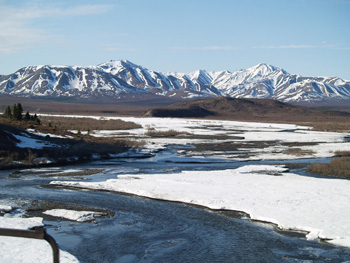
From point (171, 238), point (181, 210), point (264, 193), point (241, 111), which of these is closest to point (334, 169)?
point (264, 193)

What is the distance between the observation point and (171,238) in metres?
14.7

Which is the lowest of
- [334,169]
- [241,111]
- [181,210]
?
[181,210]

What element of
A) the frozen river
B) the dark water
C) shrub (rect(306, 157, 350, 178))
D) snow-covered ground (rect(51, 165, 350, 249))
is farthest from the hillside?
the dark water

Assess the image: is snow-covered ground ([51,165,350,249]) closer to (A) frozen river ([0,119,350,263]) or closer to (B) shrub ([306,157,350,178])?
(A) frozen river ([0,119,350,263])

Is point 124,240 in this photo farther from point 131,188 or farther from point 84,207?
point 131,188

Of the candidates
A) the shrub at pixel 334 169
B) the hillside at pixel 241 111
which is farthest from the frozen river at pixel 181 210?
the hillside at pixel 241 111

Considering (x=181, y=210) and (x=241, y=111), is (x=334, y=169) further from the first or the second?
(x=241, y=111)

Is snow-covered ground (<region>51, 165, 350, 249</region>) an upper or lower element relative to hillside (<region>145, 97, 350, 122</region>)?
lower

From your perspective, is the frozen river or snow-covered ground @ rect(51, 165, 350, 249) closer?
the frozen river

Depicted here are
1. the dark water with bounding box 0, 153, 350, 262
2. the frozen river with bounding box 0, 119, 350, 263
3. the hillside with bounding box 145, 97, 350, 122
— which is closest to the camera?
the dark water with bounding box 0, 153, 350, 262

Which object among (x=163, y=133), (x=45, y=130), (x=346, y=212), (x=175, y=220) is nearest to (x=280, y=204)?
(x=346, y=212)

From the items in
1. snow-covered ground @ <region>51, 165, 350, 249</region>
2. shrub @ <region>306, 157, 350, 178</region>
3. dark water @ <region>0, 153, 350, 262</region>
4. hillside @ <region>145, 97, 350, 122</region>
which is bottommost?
dark water @ <region>0, 153, 350, 262</region>

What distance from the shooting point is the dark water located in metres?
12.9

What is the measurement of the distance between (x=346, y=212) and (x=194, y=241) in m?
6.88
